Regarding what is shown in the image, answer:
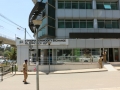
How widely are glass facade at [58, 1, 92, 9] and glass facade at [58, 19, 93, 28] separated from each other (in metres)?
2.72

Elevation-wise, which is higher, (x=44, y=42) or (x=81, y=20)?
(x=81, y=20)

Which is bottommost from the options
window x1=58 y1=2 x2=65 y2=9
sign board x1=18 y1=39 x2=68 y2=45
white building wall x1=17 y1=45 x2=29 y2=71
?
white building wall x1=17 y1=45 x2=29 y2=71

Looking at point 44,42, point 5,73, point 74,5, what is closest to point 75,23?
point 74,5

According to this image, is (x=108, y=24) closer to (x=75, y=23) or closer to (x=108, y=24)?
(x=108, y=24)

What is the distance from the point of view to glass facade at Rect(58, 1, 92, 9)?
112 ft

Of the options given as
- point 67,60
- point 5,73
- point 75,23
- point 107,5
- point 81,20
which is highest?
point 107,5

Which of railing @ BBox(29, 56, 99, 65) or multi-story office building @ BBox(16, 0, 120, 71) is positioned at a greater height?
multi-story office building @ BBox(16, 0, 120, 71)

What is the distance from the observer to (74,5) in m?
34.5

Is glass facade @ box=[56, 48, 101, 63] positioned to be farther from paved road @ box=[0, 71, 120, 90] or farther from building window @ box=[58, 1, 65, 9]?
paved road @ box=[0, 71, 120, 90]

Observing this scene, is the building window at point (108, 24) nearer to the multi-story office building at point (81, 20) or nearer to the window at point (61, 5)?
the multi-story office building at point (81, 20)

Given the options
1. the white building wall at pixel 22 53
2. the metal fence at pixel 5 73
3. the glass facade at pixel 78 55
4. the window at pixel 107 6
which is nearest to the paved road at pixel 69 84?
the metal fence at pixel 5 73

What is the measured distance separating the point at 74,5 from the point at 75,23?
3528 millimetres

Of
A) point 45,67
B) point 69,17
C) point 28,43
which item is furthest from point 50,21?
point 45,67

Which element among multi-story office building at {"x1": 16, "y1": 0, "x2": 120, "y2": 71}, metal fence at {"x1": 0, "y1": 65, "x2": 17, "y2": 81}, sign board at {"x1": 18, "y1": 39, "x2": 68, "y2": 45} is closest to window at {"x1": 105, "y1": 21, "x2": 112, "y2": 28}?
multi-story office building at {"x1": 16, "y1": 0, "x2": 120, "y2": 71}
